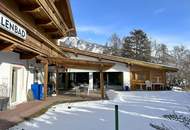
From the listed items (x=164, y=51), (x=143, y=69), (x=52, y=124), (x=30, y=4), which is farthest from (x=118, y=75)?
(x=164, y=51)

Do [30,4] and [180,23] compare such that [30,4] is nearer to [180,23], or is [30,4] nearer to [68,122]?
[68,122]

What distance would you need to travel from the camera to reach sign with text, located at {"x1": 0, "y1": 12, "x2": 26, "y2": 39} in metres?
7.43

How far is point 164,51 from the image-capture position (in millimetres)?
54312

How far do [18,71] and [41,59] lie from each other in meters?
1.60

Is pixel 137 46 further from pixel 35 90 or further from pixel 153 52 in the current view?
pixel 35 90

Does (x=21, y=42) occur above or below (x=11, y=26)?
below

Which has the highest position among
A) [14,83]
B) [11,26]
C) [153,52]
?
[153,52]

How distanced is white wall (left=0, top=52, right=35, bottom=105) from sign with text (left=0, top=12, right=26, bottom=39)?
5.53ft

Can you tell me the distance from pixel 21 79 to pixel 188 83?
27.3 m

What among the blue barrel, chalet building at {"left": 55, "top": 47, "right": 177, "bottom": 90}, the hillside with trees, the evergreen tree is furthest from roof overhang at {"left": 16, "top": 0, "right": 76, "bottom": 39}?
the evergreen tree

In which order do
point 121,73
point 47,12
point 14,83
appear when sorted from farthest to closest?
point 121,73 < point 14,83 < point 47,12

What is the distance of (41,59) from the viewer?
45.4 ft

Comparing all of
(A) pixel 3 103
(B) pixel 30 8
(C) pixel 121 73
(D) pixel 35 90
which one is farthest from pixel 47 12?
(C) pixel 121 73

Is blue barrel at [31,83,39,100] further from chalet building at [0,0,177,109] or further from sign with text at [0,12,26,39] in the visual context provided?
sign with text at [0,12,26,39]
